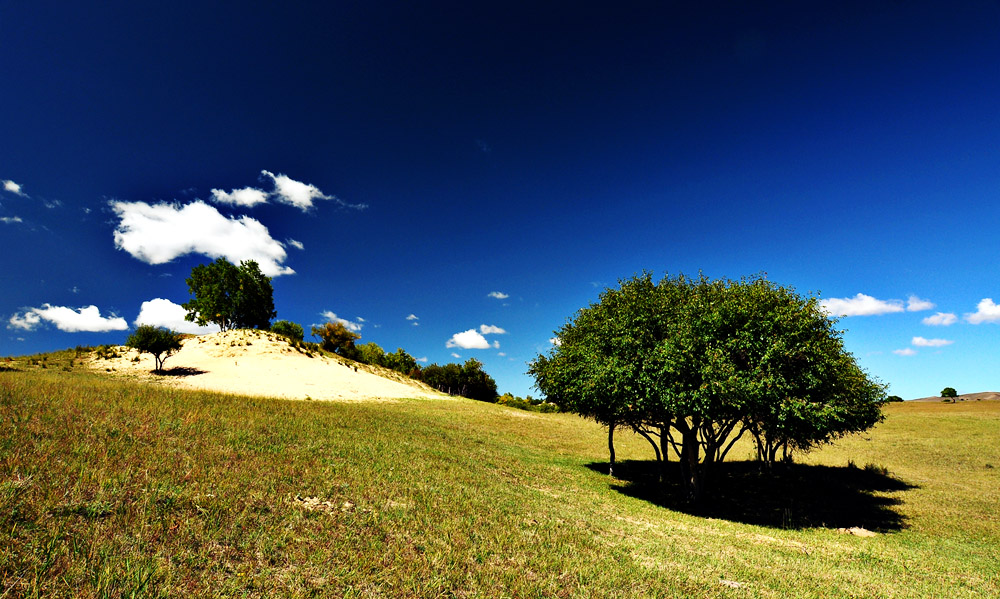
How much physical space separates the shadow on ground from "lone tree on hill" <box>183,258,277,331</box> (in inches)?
1209

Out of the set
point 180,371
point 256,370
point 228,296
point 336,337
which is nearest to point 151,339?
point 180,371

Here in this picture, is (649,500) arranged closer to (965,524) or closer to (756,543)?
(756,543)

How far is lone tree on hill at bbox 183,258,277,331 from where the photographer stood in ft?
254

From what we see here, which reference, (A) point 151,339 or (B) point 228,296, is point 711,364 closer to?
(A) point 151,339

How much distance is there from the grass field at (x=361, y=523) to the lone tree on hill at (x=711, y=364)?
4.40 meters

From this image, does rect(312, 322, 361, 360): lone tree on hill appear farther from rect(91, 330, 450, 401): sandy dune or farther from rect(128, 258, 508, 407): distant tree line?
rect(91, 330, 450, 401): sandy dune

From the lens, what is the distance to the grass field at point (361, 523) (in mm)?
5609

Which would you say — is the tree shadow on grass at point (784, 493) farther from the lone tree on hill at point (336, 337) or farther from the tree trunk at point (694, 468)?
the lone tree on hill at point (336, 337)

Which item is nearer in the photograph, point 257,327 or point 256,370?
point 256,370

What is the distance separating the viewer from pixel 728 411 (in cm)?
1670

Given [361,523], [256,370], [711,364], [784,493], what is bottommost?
[784,493]

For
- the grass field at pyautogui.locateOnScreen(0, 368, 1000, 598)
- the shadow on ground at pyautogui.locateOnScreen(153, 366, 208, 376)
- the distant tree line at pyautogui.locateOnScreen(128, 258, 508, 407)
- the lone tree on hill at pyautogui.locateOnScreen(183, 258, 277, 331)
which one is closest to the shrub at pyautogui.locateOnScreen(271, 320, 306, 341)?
the distant tree line at pyautogui.locateOnScreen(128, 258, 508, 407)

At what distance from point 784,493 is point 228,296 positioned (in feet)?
319

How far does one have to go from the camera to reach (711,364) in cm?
1616
